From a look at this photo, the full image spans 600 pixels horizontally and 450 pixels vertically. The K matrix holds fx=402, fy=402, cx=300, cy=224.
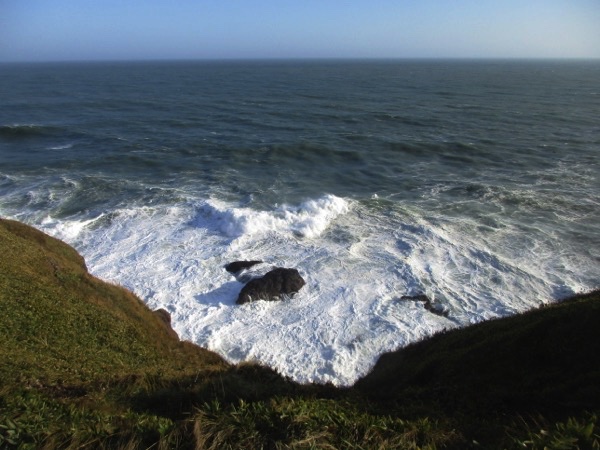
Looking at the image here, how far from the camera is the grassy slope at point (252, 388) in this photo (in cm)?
697

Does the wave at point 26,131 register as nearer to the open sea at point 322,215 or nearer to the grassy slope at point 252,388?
the open sea at point 322,215

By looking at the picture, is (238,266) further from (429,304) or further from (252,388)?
(252,388)

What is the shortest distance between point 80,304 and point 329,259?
1486 centimetres

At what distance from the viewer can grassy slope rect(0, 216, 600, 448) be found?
22.9 feet

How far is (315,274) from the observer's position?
81.5 feet

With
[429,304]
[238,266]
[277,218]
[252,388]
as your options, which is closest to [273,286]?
[238,266]

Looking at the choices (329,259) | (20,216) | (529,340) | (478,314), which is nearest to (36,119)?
(20,216)

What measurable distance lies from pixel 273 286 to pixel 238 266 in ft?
11.4

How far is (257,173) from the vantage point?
4491 cm

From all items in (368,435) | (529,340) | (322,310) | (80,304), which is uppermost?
(368,435)

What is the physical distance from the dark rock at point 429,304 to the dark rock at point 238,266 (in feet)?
31.1

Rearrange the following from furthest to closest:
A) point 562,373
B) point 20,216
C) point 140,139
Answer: point 140,139, point 20,216, point 562,373

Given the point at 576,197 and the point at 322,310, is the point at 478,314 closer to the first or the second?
the point at 322,310

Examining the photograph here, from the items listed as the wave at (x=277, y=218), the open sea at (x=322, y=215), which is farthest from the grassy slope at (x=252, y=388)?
the wave at (x=277, y=218)
